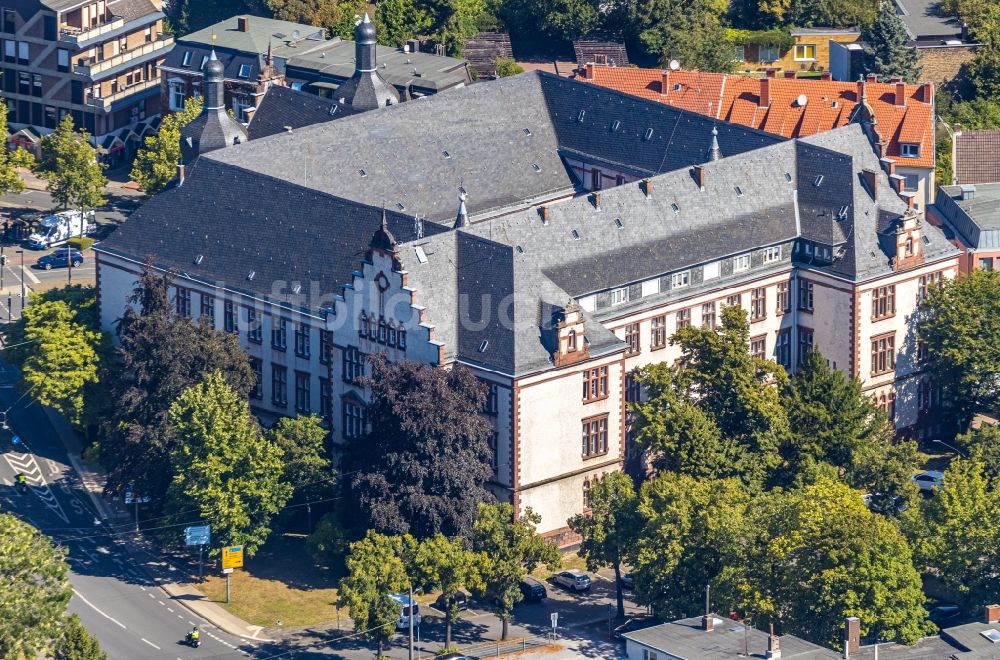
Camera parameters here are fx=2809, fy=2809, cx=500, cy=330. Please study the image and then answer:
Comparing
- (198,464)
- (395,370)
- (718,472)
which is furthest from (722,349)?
(198,464)

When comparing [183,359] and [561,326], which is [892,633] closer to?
[561,326]

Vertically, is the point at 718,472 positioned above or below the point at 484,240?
below

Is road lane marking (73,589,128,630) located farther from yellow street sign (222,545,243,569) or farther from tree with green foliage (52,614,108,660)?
tree with green foliage (52,614,108,660)

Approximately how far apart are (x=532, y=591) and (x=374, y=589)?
48.4 feet

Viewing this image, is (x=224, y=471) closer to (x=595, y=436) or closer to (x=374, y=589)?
(x=374, y=589)

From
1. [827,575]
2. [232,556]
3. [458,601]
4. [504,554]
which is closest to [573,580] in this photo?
[458,601]

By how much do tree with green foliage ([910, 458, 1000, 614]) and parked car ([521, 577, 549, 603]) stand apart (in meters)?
25.7

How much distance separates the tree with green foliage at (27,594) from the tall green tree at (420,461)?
25721 millimetres

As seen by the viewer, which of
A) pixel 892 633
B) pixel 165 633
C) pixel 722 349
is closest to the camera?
pixel 892 633

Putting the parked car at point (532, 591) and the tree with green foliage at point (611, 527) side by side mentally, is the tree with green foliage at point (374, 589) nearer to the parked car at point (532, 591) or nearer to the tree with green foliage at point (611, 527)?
the parked car at point (532, 591)

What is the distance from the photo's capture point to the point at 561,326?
636 ft

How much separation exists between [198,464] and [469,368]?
1983 centimetres

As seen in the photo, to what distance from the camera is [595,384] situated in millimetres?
198000

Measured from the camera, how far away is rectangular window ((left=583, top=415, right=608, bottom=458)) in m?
198
